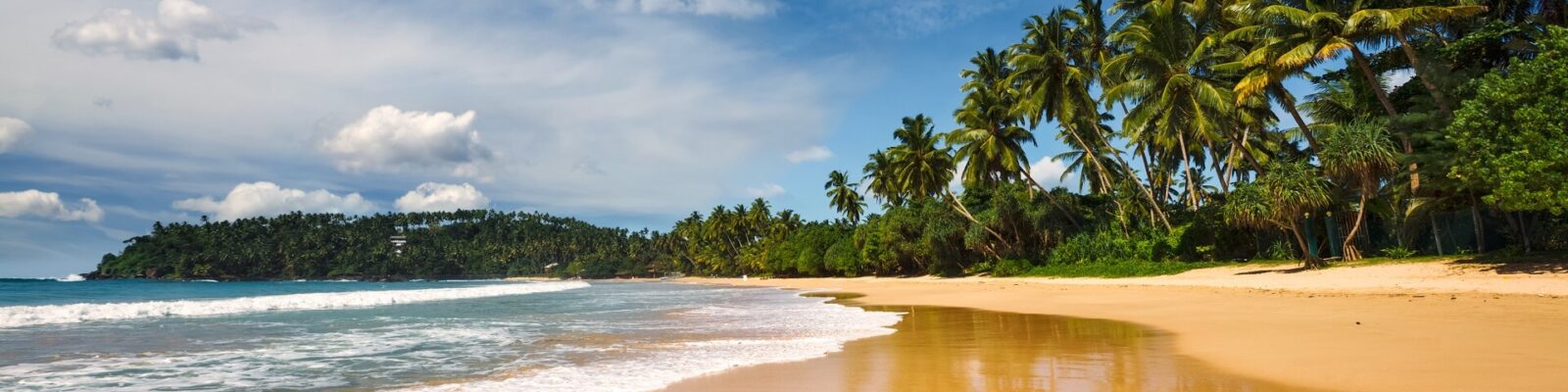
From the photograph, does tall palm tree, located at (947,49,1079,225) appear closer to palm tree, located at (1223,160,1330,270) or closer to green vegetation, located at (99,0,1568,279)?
green vegetation, located at (99,0,1568,279)

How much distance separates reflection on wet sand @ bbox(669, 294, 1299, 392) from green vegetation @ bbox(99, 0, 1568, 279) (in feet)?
36.1

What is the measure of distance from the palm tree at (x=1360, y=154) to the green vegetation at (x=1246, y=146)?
0.06m

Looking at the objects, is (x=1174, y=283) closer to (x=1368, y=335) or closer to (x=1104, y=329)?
(x=1104, y=329)

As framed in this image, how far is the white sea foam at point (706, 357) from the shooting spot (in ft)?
23.5

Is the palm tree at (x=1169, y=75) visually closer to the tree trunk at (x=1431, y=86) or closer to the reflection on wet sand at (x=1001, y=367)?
the tree trunk at (x=1431, y=86)

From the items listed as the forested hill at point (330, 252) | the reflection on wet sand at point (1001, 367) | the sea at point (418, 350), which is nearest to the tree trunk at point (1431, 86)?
the reflection on wet sand at point (1001, 367)

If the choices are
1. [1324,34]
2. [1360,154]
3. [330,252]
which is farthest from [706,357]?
[330,252]

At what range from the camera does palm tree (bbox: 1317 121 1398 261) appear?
1969cm

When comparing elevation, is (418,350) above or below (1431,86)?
below

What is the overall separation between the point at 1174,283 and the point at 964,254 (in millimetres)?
23856

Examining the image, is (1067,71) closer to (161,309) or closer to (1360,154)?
(1360,154)

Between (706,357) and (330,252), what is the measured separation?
175742mm

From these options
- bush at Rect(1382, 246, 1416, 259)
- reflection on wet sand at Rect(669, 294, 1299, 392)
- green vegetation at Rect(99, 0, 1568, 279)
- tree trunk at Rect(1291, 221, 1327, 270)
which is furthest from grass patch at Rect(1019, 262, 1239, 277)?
reflection on wet sand at Rect(669, 294, 1299, 392)

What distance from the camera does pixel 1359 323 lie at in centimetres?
984
